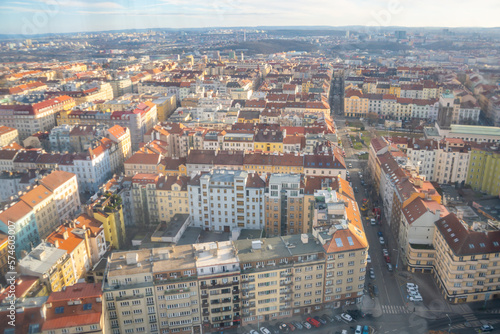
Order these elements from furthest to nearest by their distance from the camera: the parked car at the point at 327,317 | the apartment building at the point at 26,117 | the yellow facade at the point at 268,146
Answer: the apartment building at the point at 26,117 → the yellow facade at the point at 268,146 → the parked car at the point at 327,317

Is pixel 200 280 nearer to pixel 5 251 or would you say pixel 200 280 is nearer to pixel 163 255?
pixel 163 255

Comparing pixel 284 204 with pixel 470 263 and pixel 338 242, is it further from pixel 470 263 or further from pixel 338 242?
pixel 470 263

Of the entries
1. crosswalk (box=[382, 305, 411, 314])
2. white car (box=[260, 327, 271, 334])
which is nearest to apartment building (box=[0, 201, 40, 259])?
white car (box=[260, 327, 271, 334])

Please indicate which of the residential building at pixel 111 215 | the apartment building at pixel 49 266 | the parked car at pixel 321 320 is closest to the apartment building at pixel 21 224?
the residential building at pixel 111 215

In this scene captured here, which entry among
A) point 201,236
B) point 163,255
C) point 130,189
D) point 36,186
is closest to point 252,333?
point 163,255

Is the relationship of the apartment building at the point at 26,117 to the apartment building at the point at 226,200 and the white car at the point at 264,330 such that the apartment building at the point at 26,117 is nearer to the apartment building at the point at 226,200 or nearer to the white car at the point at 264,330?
the apartment building at the point at 226,200

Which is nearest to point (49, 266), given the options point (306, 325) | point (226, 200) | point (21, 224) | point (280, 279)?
point (21, 224)
